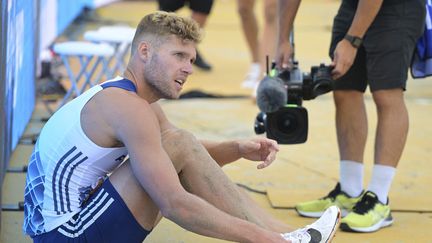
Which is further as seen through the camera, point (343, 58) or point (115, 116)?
point (343, 58)

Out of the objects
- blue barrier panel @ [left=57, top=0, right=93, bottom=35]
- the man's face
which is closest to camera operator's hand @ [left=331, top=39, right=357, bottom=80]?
the man's face

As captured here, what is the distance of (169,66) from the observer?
11.1 feet

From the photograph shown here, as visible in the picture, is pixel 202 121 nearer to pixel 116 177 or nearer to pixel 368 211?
pixel 368 211

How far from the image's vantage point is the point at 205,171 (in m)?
3.58

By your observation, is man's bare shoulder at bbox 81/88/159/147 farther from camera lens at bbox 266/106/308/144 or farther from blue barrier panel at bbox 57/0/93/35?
blue barrier panel at bbox 57/0/93/35

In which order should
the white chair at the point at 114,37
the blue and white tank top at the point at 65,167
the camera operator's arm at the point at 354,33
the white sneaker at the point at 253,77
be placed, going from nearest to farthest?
the blue and white tank top at the point at 65,167 → the camera operator's arm at the point at 354,33 → the white chair at the point at 114,37 → the white sneaker at the point at 253,77

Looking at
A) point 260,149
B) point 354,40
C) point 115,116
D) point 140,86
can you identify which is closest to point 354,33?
point 354,40

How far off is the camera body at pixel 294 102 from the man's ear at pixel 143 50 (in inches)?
48.7

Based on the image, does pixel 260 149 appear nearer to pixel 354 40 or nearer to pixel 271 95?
pixel 271 95

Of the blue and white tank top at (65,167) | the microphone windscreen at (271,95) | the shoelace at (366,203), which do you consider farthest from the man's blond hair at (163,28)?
the shoelace at (366,203)

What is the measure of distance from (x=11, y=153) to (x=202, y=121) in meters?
1.84

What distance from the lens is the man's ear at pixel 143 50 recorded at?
3.41 m

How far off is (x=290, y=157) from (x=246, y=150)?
86.6 inches

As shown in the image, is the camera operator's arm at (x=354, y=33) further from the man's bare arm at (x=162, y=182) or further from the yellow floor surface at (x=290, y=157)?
the man's bare arm at (x=162, y=182)
